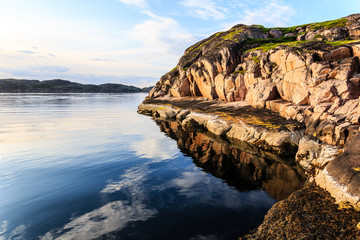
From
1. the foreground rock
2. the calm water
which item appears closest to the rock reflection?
the calm water

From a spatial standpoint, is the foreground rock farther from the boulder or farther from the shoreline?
the boulder

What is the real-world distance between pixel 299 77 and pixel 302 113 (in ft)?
15.4

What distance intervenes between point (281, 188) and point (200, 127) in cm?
2046

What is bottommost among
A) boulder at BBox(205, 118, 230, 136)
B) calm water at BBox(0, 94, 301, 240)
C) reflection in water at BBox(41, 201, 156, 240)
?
reflection in water at BBox(41, 201, 156, 240)

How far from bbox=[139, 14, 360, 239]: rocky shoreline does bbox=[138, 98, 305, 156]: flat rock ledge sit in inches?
3.4

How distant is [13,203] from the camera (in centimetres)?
1058

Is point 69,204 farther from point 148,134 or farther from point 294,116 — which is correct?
point 294,116

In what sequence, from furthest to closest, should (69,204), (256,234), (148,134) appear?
(148,134) < (69,204) < (256,234)

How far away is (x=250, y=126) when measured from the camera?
75.2 ft

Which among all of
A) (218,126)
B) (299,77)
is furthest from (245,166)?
(299,77)

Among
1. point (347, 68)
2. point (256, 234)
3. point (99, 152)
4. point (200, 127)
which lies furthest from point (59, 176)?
point (347, 68)

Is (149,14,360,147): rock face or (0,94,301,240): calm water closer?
(0,94,301,240): calm water

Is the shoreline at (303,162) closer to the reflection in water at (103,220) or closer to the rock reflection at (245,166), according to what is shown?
the rock reflection at (245,166)

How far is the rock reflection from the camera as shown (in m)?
12.9
